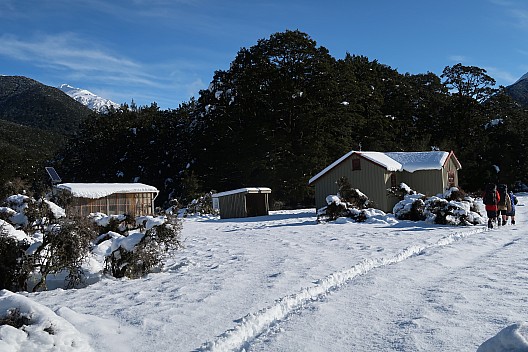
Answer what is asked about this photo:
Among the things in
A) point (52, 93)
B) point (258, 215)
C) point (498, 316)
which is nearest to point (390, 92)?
point (258, 215)

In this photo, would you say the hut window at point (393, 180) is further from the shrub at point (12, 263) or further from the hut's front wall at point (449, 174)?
the shrub at point (12, 263)

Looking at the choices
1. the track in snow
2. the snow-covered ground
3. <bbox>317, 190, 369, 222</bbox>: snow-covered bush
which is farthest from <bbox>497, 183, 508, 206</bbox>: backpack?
the track in snow

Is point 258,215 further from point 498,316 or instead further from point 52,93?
point 52,93

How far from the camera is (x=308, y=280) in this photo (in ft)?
26.6

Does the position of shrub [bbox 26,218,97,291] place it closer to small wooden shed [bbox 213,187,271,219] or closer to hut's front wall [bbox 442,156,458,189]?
small wooden shed [bbox 213,187,271,219]

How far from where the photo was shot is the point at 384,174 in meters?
26.0

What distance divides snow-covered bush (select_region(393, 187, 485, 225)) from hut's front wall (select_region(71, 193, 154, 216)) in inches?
621

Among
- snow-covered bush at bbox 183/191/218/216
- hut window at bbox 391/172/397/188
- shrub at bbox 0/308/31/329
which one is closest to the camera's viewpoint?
shrub at bbox 0/308/31/329

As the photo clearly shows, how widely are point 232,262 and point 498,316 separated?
20.5 ft

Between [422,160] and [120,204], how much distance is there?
61.7 feet

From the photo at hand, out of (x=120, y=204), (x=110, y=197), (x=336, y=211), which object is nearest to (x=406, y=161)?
(x=336, y=211)

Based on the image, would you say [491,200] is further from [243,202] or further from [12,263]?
[243,202]

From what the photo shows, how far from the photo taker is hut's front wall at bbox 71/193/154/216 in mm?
27234

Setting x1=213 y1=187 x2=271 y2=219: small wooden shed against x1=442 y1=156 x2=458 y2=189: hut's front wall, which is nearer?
x1=442 y1=156 x2=458 y2=189: hut's front wall
